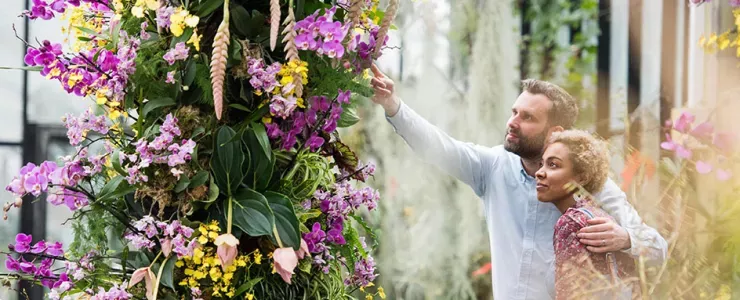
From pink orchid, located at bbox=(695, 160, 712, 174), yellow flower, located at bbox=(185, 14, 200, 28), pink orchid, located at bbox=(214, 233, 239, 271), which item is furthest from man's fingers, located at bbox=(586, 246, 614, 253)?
yellow flower, located at bbox=(185, 14, 200, 28)

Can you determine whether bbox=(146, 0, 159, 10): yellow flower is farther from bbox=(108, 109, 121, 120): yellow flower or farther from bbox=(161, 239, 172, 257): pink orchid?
bbox=(161, 239, 172, 257): pink orchid

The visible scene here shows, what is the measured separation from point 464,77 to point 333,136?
4.76 feet

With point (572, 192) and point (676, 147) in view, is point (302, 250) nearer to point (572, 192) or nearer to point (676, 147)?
point (676, 147)

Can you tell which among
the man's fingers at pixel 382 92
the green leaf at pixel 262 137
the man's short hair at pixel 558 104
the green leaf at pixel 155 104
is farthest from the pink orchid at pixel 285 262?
the man's short hair at pixel 558 104

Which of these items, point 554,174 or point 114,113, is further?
point 554,174

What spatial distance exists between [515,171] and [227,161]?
0.98 metres

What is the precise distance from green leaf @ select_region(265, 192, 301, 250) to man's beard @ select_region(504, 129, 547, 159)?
35.0 inches

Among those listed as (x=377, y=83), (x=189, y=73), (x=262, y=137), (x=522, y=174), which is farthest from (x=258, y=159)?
(x=522, y=174)

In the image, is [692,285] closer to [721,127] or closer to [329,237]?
[721,127]

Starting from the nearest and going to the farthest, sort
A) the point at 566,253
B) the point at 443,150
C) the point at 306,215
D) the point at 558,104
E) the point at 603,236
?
the point at 306,215, the point at 603,236, the point at 566,253, the point at 558,104, the point at 443,150

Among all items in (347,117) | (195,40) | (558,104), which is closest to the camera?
(195,40)

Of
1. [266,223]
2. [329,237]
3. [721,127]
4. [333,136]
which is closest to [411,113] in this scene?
[333,136]

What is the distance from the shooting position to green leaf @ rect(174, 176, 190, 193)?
922 millimetres

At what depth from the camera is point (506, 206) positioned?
1762 millimetres
